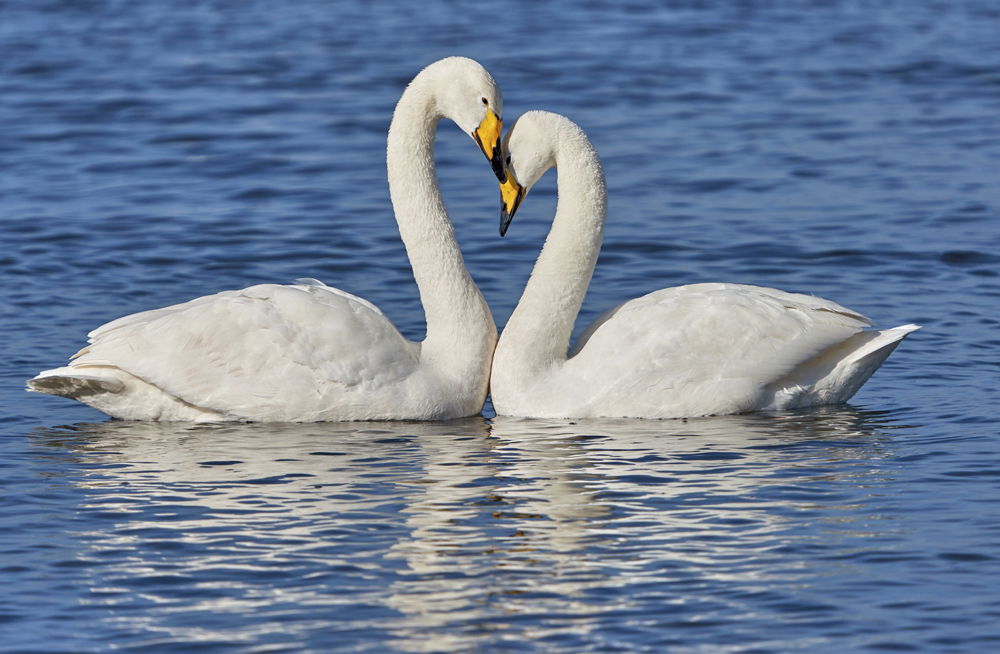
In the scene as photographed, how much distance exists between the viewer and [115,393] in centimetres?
930

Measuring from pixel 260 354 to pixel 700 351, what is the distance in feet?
9.27

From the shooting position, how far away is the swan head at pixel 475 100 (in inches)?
373

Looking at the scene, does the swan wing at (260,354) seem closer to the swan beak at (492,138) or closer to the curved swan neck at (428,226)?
the curved swan neck at (428,226)

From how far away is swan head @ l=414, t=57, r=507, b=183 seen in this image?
9.47m

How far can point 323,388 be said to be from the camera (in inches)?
359

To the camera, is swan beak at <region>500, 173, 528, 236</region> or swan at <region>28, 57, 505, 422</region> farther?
swan beak at <region>500, 173, 528, 236</region>

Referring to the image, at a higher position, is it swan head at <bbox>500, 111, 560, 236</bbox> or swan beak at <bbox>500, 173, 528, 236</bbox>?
swan head at <bbox>500, 111, 560, 236</bbox>

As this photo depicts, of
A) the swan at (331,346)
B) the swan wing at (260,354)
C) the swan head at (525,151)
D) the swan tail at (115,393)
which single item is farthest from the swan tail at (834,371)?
the swan tail at (115,393)

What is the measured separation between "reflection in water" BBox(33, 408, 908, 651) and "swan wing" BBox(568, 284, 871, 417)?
0.19 m

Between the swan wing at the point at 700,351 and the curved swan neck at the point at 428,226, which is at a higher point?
the curved swan neck at the point at 428,226

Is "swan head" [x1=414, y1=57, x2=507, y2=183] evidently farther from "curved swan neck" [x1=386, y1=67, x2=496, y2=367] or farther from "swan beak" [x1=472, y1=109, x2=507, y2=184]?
"curved swan neck" [x1=386, y1=67, x2=496, y2=367]

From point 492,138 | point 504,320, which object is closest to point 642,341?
point 492,138

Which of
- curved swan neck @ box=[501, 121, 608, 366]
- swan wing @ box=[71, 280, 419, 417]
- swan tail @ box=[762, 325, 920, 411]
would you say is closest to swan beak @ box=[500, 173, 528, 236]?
curved swan neck @ box=[501, 121, 608, 366]

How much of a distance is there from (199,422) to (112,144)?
1078cm
